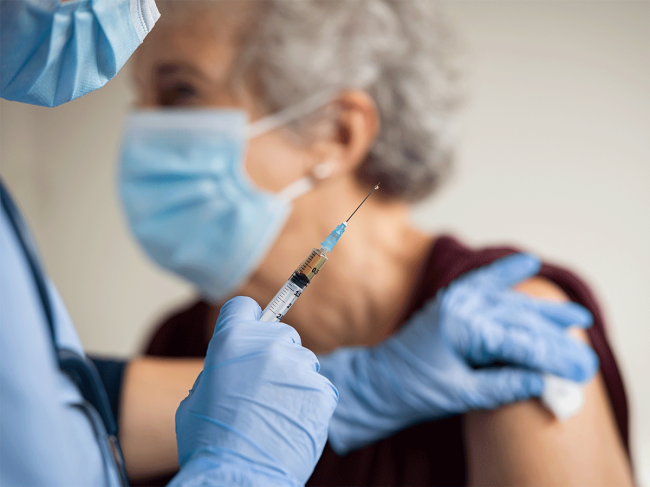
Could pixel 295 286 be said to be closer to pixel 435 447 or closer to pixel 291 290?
pixel 291 290

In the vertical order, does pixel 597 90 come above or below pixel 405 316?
above

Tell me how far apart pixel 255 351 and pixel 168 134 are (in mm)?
820

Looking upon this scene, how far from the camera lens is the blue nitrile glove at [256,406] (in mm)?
342

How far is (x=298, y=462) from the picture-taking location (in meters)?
0.36

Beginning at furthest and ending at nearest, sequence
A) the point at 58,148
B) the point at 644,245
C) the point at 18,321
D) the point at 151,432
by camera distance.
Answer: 1. the point at 58,148
2. the point at 644,245
3. the point at 151,432
4. the point at 18,321

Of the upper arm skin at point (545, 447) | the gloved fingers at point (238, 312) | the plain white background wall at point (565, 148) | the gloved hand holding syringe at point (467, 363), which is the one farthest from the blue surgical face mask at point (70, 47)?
the plain white background wall at point (565, 148)

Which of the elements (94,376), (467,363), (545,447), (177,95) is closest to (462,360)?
(467,363)

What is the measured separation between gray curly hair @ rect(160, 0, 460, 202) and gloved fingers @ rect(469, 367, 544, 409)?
1.91 ft

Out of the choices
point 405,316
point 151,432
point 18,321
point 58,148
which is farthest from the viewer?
point 58,148

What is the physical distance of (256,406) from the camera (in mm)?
346

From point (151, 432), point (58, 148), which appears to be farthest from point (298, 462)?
point (58, 148)

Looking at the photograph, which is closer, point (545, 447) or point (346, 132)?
point (545, 447)

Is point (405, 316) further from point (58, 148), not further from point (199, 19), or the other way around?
point (58, 148)

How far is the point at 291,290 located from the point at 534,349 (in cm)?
49
